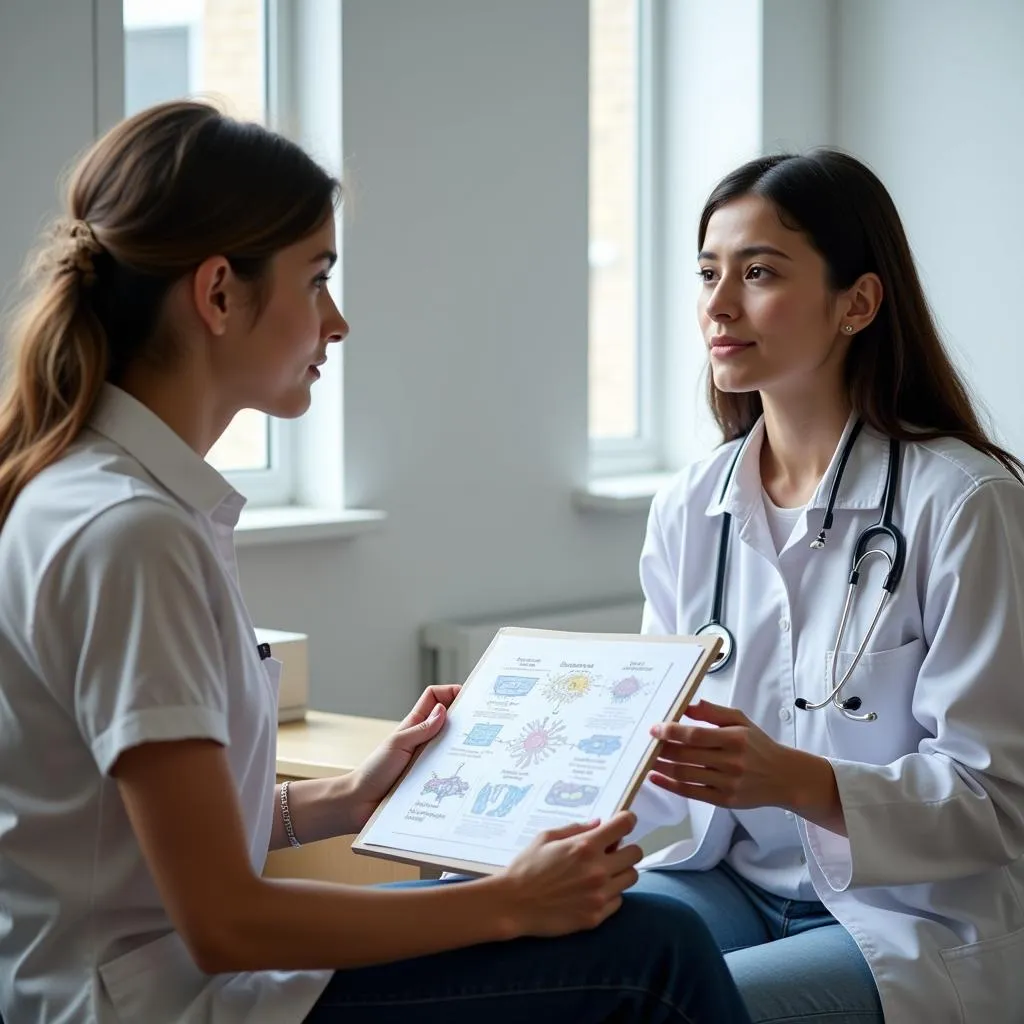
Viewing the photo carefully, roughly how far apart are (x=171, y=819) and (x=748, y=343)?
105cm

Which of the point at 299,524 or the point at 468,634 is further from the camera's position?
the point at 468,634

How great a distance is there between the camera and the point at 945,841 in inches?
63.2

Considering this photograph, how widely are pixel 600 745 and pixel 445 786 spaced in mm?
170

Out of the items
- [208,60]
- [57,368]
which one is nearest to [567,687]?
[57,368]

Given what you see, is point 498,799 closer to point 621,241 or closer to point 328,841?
point 328,841

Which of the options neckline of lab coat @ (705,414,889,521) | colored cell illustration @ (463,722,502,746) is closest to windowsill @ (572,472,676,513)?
neckline of lab coat @ (705,414,889,521)

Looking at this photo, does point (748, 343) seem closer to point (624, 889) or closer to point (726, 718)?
point (726, 718)

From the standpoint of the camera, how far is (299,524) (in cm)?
270

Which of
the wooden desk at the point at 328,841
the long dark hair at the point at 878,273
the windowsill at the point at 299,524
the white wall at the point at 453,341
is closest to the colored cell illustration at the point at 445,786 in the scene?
the wooden desk at the point at 328,841

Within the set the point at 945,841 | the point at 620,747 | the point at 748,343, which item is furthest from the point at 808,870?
the point at 748,343

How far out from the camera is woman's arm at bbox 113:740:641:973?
1118 millimetres

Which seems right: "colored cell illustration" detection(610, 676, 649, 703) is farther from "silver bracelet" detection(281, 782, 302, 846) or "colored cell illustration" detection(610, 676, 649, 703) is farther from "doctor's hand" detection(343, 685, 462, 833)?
"silver bracelet" detection(281, 782, 302, 846)

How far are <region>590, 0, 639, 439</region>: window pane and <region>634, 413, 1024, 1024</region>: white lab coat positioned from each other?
1.99 metres

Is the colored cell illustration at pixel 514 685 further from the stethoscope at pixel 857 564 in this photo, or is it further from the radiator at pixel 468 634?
the radiator at pixel 468 634
